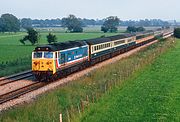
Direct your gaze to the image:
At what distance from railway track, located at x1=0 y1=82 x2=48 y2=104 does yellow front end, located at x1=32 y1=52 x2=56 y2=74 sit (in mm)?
1423

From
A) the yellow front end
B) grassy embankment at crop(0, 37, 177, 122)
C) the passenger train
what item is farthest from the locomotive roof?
grassy embankment at crop(0, 37, 177, 122)

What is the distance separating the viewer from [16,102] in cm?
2475

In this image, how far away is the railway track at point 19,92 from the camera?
25.6m

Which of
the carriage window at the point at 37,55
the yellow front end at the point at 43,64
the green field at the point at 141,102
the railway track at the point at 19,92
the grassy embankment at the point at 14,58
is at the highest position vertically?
the carriage window at the point at 37,55

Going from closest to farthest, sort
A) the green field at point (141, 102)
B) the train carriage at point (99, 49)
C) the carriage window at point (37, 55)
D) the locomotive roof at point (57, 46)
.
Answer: the green field at point (141, 102), the locomotive roof at point (57, 46), the carriage window at point (37, 55), the train carriage at point (99, 49)

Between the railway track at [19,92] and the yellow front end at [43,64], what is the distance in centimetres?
142

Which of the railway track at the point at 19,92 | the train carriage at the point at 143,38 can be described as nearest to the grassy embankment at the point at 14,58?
the railway track at the point at 19,92

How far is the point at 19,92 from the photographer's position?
2762cm

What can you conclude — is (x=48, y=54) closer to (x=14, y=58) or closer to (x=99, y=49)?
(x=99, y=49)

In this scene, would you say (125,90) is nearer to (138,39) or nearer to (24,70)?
(24,70)

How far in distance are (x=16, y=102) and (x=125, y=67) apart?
16.5 meters

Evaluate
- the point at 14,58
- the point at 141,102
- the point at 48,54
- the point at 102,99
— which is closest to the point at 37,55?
the point at 48,54

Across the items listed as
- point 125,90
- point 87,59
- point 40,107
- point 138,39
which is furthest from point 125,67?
point 138,39

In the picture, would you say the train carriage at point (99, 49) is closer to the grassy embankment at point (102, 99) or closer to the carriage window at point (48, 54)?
the grassy embankment at point (102, 99)
